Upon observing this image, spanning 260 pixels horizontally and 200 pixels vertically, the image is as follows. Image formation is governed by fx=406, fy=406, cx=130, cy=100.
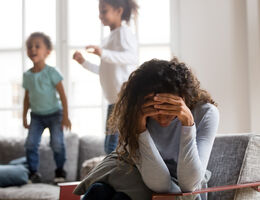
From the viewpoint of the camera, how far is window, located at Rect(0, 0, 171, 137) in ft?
12.9

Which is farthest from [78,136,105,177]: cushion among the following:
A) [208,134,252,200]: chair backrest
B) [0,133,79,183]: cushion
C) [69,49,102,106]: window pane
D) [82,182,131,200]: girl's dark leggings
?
[82,182,131,200]: girl's dark leggings

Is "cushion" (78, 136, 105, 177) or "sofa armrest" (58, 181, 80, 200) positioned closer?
"sofa armrest" (58, 181, 80, 200)

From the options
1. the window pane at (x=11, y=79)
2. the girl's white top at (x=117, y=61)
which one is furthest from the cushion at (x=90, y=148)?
the window pane at (x=11, y=79)

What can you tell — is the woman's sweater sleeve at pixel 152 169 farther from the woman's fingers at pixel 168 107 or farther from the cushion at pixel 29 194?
the cushion at pixel 29 194

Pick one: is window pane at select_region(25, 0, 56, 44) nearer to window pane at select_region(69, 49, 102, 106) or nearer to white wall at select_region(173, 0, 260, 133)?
window pane at select_region(69, 49, 102, 106)

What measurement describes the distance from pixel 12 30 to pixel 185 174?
3000 millimetres

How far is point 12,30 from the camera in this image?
157 inches

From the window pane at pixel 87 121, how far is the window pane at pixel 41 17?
75cm

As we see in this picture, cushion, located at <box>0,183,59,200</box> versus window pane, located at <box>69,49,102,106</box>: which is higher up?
window pane, located at <box>69,49,102,106</box>

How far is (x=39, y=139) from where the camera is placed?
131 inches

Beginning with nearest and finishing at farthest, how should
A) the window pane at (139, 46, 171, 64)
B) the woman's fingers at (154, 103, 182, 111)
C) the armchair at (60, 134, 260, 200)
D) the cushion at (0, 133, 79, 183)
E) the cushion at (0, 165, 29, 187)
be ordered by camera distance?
the woman's fingers at (154, 103, 182, 111) < the armchair at (60, 134, 260, 200) < the cushion at (0, 165, 29, 187) < the cushion at (0, 133, 79, 183) < the window pane at (139, 46, 171, 64)

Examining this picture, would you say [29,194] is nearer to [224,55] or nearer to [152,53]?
[152,53]

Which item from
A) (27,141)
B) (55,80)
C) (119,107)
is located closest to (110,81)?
(55,80)

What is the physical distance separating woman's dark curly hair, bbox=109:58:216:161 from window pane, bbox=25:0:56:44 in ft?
8.18
